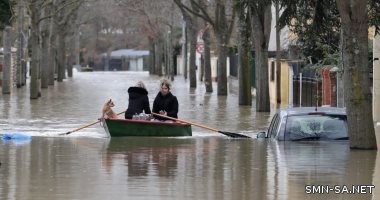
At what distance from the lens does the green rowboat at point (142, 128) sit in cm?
2030

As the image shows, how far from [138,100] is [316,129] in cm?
475

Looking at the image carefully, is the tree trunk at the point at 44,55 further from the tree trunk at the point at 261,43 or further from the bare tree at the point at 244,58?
the tree trunk at the point at 261,43

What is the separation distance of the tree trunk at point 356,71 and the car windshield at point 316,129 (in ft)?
3.39

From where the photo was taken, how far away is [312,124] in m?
17.5

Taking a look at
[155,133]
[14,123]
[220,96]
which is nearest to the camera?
[155,133]

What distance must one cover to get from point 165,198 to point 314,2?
9272mm

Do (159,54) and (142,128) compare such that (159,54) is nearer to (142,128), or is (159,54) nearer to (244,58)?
(244,58)

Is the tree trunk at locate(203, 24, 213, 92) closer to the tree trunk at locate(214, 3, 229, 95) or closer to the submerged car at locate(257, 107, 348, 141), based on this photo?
the tree trunk at locate(214, 3, 229, 95)

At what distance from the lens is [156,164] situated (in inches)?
575

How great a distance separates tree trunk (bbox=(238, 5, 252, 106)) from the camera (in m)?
35.6

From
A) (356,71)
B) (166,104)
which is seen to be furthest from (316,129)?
(166,104)

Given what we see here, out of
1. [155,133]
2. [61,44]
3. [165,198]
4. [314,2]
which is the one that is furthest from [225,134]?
[61,44]

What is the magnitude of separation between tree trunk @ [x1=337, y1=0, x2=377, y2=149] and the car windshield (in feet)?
3.39

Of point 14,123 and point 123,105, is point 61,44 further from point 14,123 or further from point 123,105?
point 14,123
